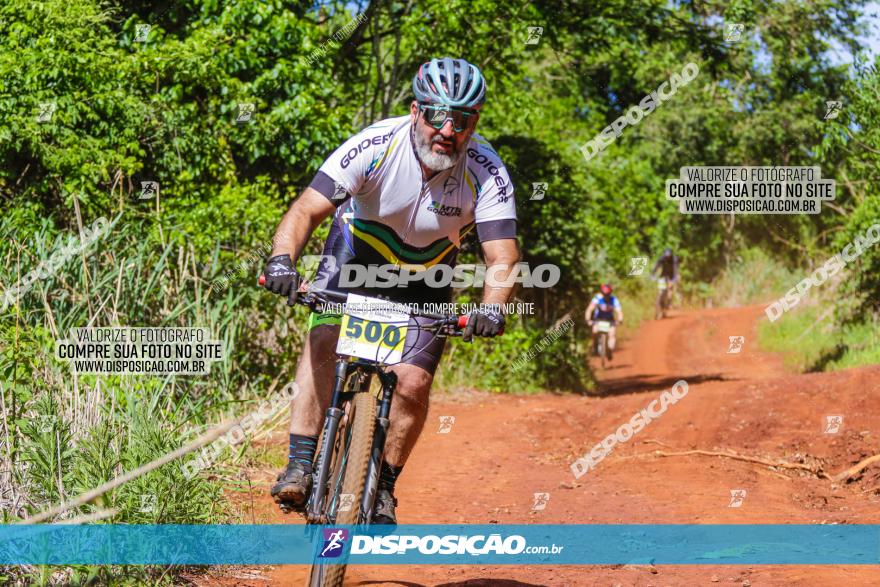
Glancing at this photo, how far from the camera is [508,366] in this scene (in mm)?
15672

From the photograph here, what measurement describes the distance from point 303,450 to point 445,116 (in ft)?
5.56

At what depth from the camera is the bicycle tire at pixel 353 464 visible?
4379 mm

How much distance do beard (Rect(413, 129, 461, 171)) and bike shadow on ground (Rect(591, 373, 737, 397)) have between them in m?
13.1

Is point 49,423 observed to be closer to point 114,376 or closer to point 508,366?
point 114,376

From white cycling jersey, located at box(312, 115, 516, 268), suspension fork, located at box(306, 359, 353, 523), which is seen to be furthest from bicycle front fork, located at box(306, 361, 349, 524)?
white cycling jersey, located at box(312, 115, 516, 268)

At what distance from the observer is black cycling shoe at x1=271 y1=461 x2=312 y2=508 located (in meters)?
4.66

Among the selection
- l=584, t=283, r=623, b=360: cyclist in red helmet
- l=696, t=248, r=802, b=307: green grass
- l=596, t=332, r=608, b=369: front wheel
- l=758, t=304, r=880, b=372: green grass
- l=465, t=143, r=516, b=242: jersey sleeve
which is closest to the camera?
l=465, t=143, r=516, b=242: jersey sleeve

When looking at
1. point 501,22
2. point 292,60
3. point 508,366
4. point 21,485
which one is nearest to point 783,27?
point 501,22

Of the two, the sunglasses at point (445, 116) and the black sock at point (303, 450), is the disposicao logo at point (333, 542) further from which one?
the sunglasses at point (445, 116)

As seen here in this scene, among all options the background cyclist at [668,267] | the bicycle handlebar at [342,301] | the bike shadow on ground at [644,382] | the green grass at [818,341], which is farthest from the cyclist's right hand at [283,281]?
the background cyclist at [668,267]

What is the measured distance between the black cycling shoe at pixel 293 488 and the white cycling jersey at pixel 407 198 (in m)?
1.17

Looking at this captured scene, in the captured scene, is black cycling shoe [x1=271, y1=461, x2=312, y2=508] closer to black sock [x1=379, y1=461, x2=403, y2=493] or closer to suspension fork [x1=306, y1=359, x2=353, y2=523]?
suspension fork [x1=306, y1=359, x2=353, y2=523]

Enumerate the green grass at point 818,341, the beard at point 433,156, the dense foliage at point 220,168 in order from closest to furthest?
the beard at point 433,156 < the dense foliage at point 220,168 < the green grass at point 818,341

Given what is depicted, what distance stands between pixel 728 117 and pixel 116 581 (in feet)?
98.8
